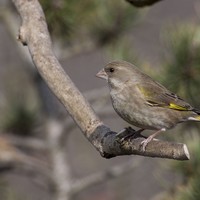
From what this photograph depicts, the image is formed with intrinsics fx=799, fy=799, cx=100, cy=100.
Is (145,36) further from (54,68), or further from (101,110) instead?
(54,68)

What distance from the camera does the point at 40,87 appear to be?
197 inches

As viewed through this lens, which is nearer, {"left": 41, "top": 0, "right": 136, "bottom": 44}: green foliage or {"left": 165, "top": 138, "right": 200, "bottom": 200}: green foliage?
{"left": 165, "top": 138, "right": 200, "bottom": 200}: green foliage

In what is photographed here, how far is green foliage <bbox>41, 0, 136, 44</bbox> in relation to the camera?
357cm

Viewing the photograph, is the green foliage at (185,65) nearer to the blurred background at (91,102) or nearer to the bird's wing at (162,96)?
the blurred background at (91,102)

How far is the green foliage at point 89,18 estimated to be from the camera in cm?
357

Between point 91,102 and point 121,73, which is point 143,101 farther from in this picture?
point 91,102

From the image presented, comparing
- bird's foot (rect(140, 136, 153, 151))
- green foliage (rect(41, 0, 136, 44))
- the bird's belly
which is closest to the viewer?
bird's foot (rect(140, 136, 153, 151))

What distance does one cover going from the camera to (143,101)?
122 inches

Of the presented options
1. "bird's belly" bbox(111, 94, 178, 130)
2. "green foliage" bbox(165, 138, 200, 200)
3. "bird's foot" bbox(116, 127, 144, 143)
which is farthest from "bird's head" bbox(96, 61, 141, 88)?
"bird's foot" bbox(116, 127, 144, 143)

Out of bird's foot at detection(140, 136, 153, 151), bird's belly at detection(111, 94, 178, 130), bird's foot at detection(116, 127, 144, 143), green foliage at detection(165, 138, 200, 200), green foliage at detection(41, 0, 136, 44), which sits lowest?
green foliage at detection(165, 138, 200, 200)

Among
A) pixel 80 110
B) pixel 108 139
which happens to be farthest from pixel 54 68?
pixel 108 139

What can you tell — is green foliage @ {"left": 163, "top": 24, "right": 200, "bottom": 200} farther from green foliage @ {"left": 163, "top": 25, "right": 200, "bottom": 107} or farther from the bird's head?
the bird's head

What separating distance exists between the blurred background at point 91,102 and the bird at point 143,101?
0.18m

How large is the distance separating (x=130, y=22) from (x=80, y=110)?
195cm
